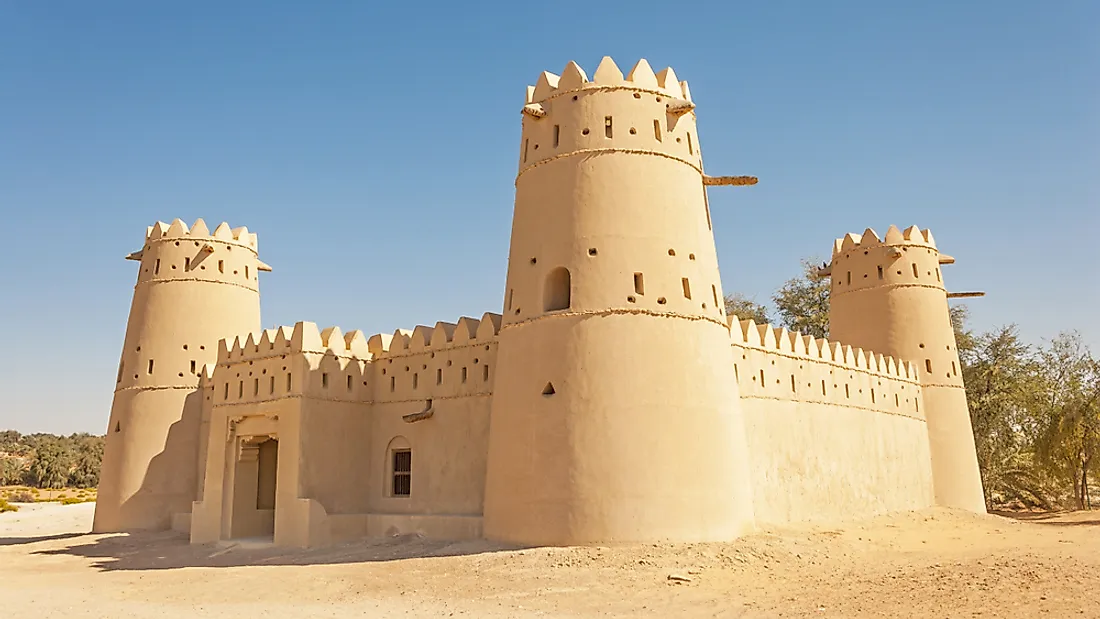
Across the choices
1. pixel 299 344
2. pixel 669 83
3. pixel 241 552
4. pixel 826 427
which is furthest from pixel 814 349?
pixel 241 552

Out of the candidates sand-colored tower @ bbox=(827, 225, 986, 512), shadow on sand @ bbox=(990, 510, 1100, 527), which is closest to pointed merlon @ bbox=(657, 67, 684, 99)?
sand-colored tower @ bbox=(827, 225, 986, 512)

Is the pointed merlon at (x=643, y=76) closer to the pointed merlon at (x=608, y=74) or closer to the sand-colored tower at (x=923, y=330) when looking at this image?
the pointed merlon at (x=608, y=74)

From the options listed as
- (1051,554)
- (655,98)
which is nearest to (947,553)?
(1051,554)

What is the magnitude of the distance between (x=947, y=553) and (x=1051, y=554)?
2053 mm

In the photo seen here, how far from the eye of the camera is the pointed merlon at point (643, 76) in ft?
52.4

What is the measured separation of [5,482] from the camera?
63.2m

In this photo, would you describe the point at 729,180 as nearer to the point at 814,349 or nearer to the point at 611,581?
the point at 814,349

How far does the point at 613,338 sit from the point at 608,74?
474 centimetres

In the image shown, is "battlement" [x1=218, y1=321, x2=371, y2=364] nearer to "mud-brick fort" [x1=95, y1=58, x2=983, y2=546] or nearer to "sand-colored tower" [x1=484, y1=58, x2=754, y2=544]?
"mud-brick fort" [x1=95, y1=58, x2=983, y2=546]

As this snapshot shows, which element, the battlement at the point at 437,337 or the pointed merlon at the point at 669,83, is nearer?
the pointed merlon at the point at 669,83

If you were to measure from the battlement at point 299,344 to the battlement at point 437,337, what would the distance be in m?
0.39

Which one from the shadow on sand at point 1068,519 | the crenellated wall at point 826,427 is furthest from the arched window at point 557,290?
the shadow on sand at point 1068,519

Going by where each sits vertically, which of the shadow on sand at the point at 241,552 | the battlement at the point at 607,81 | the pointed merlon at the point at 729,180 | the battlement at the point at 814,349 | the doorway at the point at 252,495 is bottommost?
the shadow on sand at the point at 241,552

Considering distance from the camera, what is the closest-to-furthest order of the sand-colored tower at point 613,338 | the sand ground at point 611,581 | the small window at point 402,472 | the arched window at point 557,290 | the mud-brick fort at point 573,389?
1. the sand ground at point 611,581
2. the sand-colored tower at point 613,338
3. the mud-brick fort at point 573,389
4. the arched window at point 557,290
5. the small window at point 402,472
